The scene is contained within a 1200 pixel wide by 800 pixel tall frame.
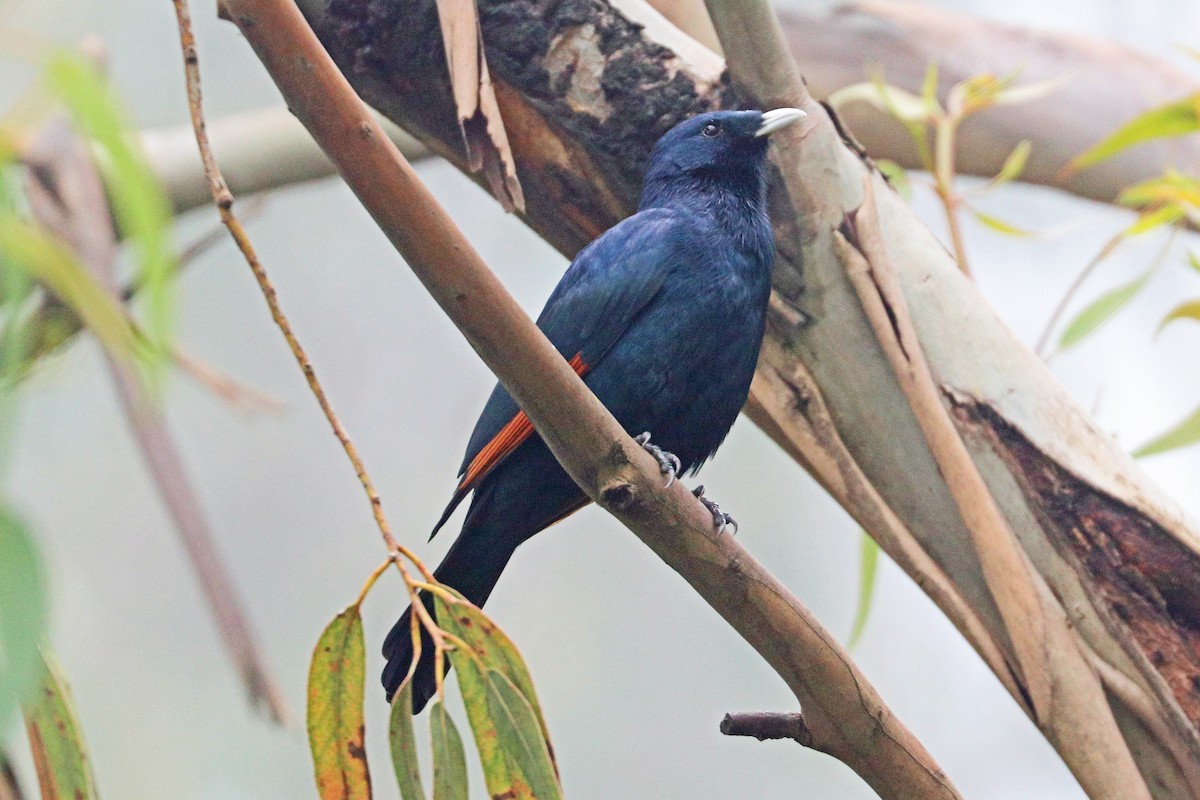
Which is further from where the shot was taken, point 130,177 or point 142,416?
point 142,416

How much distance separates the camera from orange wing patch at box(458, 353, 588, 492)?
149cm

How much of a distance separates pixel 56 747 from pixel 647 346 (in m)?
0.91

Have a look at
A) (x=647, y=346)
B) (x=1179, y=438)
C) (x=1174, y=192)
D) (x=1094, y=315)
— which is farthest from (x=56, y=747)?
(x=1174, y=192)

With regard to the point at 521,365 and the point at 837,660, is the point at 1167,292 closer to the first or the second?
the point at 837,660

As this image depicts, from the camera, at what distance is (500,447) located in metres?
1.50

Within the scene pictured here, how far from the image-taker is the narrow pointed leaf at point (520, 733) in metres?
1.17

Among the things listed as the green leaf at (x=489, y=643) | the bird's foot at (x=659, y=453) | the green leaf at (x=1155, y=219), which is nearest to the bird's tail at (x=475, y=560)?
the bird's foot at (x=659, y=453)

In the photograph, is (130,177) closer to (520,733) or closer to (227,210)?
(227,210)

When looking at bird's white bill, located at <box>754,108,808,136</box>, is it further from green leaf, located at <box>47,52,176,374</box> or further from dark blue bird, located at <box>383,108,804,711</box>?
green leaf, located at <box>47,52,176,374</box>

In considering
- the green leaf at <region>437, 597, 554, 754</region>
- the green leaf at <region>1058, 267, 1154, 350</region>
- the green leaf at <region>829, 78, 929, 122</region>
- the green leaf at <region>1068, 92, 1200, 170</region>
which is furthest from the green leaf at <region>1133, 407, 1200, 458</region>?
the green leaf at <region>437, 597, 554, 754</region>

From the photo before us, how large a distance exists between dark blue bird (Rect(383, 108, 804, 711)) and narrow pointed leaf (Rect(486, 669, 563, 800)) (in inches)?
14.4

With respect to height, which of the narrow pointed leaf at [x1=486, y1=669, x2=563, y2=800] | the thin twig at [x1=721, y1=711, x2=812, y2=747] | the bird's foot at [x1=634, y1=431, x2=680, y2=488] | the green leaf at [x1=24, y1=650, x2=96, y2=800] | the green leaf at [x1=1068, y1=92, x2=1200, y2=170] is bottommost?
the thin twig at [x1=721, y1=711, x2=812, y2=747]

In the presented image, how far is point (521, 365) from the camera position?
996 millimetres

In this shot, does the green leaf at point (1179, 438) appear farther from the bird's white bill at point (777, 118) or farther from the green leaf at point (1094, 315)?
the bird's white bill at point (777, 118)
